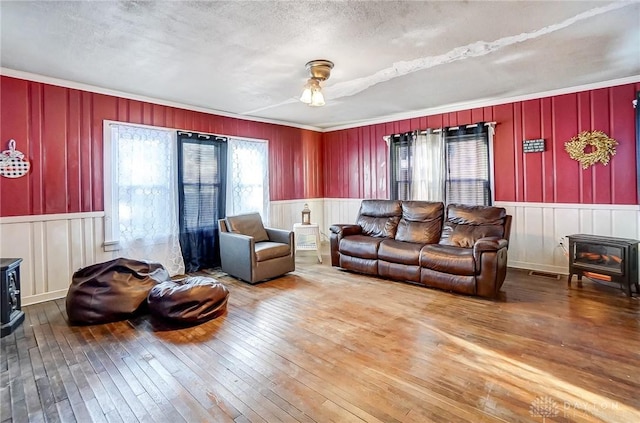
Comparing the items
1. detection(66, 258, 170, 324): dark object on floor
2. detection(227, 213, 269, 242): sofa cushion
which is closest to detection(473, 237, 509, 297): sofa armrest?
detection(227, 213, 269, 242): sofa cushion

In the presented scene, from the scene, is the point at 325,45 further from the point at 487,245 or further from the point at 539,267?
the point at 539,267

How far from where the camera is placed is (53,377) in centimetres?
211

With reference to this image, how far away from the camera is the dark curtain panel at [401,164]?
554 cm

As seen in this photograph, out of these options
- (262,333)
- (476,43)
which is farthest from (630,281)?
(262,333)

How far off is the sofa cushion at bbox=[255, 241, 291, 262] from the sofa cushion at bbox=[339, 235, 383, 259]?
78cm

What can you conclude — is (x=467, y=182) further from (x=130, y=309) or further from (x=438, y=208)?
(x=130, y=309)

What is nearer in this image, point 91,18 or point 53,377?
point 53,377

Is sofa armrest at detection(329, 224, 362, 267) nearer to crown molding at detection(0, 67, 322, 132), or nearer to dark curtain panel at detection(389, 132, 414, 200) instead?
dark curtain panel at detection(389, 132, 414, 200)

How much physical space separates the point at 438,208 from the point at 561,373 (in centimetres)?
262

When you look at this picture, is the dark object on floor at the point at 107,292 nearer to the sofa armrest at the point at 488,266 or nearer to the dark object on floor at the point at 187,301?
the dark object on floor at the point at 187,301

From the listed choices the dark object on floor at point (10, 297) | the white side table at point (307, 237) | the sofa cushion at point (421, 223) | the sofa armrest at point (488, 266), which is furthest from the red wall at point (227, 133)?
the white side table at point (307, 237)

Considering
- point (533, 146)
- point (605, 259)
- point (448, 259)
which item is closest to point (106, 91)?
point (448, 259)

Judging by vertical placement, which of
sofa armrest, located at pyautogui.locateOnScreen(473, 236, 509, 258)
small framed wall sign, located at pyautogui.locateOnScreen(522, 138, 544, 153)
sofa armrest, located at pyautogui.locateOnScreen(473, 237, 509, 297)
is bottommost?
sofa armrest, located at pyautogui.locateOnScreen(473, 237, 509, 297)

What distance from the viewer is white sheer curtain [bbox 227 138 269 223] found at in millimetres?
5242
